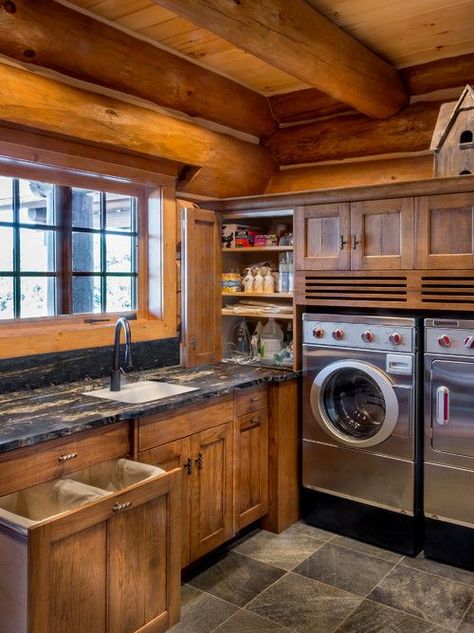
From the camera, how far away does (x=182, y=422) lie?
2.70 meters

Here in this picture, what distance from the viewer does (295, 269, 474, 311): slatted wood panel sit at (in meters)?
2.91

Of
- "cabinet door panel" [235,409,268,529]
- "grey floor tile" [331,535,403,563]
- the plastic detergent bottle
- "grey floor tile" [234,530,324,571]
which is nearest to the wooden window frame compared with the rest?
the plastic detergent bottle

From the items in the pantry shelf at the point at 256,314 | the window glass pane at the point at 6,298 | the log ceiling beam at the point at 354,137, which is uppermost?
the log ceiling beam at the point at 354,137

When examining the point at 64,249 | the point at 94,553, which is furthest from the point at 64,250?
the point at 94,553

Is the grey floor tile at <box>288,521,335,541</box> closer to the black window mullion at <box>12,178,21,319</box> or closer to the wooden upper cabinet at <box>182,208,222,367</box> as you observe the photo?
the wooden upper cabinet at <box>182,208,222,367</box>

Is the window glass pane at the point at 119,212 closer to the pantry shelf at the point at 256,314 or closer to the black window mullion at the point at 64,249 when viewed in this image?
the black window mullion at the point at 64,249

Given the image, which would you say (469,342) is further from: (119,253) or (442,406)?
(119,253)

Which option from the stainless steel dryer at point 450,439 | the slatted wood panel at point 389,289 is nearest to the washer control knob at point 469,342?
the stainless steel dryer at point 450,439

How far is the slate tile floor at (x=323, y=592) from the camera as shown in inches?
96.7

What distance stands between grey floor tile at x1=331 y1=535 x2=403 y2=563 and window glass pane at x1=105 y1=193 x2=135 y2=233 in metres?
2.06

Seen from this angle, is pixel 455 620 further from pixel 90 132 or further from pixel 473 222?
pixel 90 132

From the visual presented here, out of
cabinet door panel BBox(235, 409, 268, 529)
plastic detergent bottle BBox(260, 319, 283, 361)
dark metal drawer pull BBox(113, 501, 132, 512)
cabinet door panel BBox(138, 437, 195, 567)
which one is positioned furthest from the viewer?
plastic detergent bottle BBox(260, 319, 283, 361)

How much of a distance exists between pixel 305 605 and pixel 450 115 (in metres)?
2.46

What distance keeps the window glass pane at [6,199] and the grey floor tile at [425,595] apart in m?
2.39
